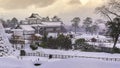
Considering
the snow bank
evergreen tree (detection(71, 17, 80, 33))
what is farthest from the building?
the snow bank

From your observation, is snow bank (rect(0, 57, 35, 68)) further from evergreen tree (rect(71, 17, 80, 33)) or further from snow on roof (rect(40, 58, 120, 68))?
evergreen tree (rect(71, 17, 80, 33))

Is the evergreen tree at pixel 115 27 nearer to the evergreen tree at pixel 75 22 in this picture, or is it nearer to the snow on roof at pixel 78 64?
the snow on roof at pixel 78 64

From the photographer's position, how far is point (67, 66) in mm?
→ 13906

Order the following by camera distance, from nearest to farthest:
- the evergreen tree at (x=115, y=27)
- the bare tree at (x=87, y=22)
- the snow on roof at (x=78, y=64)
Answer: the snow on roof at (x=78, y=64) < the evergreen tree at (x=115, y=27) < the bare tree at (x=87, y=22)

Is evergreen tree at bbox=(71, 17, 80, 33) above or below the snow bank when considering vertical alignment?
above

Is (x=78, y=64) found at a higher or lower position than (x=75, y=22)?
lower

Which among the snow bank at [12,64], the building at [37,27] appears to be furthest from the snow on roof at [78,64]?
the building at [37,27]

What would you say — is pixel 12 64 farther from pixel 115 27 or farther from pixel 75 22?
pixel 75 22

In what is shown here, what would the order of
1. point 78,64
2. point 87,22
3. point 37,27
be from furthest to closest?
point 87,22 < point 37,27 < point 78,64

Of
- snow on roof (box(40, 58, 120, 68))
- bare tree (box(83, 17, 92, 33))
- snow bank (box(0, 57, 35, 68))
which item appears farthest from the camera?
bare tree (box(83, 17, 92, 33))

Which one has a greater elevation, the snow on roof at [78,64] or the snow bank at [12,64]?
the snow on roof at [78,64]

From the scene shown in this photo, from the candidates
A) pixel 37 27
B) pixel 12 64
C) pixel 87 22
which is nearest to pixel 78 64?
pixel 12 64

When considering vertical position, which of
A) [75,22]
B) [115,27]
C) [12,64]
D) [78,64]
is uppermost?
[75,22]

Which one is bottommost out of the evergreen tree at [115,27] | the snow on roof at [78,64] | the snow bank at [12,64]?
the snow bank at [12,64]
